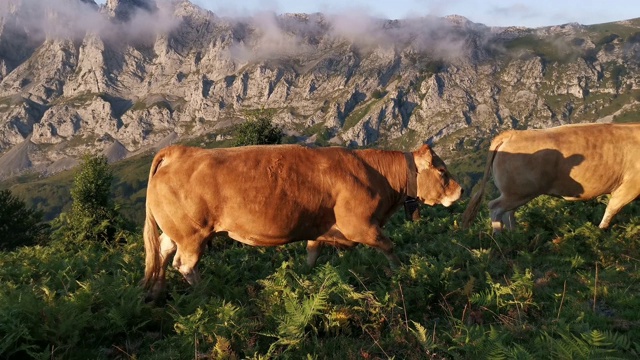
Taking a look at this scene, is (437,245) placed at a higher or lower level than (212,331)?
lower

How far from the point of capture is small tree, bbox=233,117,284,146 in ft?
137

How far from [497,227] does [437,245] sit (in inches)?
70.4

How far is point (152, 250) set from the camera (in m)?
7.60

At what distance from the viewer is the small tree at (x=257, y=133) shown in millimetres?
41656

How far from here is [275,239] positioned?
25.3 feet

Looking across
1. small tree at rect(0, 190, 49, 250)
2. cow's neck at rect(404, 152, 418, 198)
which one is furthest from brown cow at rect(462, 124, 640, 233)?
small tree at rect(0, 190, 49, 250)

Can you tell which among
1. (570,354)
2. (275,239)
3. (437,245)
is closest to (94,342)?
(275,239)

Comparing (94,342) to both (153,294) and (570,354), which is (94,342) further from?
(570,354)

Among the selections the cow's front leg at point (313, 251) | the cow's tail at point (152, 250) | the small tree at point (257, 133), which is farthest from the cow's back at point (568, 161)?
the small tree at point (257, 133)

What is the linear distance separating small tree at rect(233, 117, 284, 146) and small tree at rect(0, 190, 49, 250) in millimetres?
22882

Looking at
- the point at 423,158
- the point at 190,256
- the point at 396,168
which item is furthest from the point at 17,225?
the point at 423,158

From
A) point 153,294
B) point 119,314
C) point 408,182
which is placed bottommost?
point 153,294

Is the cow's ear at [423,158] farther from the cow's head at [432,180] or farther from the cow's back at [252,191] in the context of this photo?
the cow's back at [252,191]

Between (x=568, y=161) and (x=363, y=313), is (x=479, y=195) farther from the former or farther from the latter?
(x=363, y=313)
